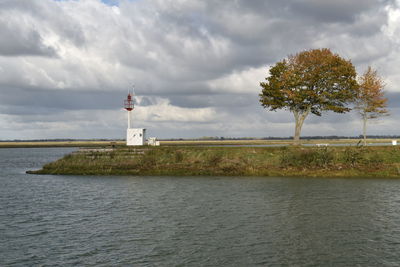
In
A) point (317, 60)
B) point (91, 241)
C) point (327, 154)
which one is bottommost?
point (91, 241)

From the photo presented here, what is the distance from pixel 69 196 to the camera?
34.9 m

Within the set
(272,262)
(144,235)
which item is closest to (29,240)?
(144,235)

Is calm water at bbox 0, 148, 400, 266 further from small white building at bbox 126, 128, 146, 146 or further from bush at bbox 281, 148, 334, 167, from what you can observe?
small white building at bbox 126, 128, 146, 146

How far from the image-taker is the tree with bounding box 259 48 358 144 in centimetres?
6372

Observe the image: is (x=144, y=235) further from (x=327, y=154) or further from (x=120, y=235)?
(x=327, y=154)

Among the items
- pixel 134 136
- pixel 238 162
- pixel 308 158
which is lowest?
pixel 238 162

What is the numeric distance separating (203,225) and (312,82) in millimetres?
48128

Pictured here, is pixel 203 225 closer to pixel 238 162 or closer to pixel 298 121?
pixel 238 162

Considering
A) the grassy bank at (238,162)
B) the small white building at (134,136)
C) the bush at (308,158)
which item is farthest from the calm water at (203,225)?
the small white building at (134,136)

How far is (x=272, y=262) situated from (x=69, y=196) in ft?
79.2

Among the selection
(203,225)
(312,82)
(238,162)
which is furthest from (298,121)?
(203,225)

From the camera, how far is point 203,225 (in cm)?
2330

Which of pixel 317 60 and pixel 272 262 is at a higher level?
pixel 317 60

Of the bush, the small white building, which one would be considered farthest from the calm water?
the small white building
